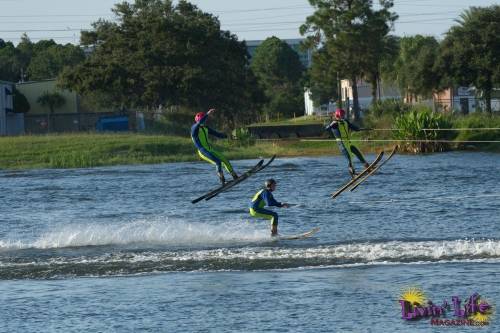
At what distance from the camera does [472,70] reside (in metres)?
75.9

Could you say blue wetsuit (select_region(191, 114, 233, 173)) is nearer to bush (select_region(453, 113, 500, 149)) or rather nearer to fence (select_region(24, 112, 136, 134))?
bush (select_region(453, 113, 500, 149))

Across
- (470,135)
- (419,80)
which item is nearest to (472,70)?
(419,80)

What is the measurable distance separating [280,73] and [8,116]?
7325 centimetres

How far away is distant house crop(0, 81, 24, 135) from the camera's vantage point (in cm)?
7744

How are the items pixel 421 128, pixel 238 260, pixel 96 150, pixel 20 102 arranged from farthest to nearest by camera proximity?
pixel 20 102 < pixel 96 150 < pixel 421 128 < pixel 238 260

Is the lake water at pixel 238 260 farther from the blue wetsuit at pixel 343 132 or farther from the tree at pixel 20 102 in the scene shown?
the tree at pixel 20 102

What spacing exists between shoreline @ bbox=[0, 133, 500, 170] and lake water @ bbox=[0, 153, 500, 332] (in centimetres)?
1516

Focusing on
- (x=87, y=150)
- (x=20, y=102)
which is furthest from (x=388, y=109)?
(x=20, y=102)

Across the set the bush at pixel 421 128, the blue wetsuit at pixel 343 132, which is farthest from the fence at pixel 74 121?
the blue wetsuit at pixel 343 132

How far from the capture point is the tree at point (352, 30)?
90.6m

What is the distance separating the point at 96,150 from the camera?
59.8 meters

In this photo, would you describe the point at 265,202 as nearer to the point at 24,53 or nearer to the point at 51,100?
the point at 51,100

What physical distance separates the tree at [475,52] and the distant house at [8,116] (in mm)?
30384

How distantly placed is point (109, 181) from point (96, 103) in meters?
40.4
